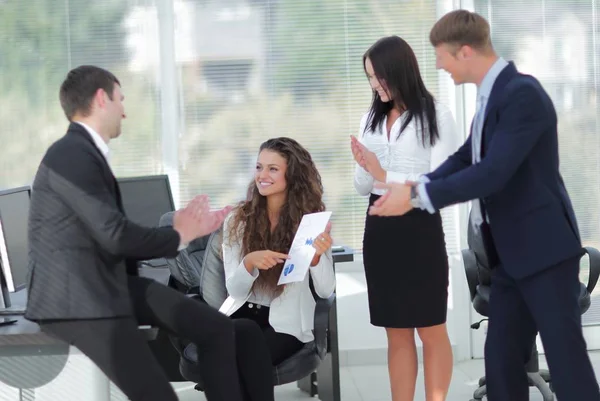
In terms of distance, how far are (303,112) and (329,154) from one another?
0.99 feet

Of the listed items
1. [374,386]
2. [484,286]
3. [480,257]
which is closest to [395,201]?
[480,257]

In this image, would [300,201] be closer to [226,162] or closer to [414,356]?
[414,356]

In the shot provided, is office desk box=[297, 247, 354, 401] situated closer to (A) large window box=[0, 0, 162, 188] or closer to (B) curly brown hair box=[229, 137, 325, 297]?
(B) curly brown hair box=[229, 137, 325, 297]

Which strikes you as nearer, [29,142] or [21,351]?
[21,351]

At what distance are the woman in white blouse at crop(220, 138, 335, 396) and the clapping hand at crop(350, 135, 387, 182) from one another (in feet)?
1.04

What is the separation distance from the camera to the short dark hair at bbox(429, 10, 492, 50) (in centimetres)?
320

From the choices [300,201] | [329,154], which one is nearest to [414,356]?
[300,201]

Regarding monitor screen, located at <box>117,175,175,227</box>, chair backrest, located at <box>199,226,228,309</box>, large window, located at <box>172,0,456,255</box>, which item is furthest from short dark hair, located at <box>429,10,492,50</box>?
large window, located at <box>172,0,456,255</box>

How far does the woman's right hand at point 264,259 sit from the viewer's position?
4.00 m

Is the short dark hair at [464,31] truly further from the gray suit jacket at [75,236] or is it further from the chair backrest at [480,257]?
the chair backrest at [480,257]

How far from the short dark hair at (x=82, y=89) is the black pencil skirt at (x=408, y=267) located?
4.45 ft

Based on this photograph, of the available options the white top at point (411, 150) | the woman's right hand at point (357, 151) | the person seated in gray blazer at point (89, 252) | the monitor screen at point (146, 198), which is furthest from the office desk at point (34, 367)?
the monitor screen at point (146, 198)

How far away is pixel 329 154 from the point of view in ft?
20.2

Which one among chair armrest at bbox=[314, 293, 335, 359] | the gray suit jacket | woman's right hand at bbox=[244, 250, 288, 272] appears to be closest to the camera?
the gray suit jacket
